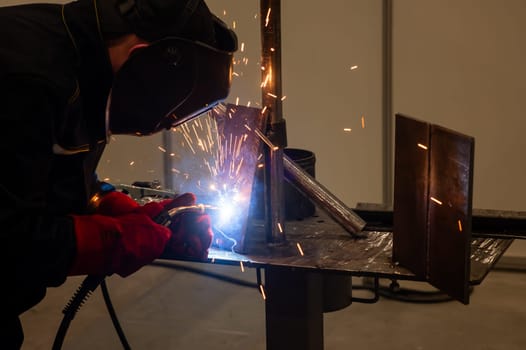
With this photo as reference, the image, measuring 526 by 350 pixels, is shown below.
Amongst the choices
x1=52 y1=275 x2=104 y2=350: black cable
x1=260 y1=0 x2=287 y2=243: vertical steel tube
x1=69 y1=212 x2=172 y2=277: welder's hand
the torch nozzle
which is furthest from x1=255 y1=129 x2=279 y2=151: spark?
x1=52 y1=275 x2=104 y2=350: black cable

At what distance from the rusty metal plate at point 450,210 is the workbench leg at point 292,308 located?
1.05 ft

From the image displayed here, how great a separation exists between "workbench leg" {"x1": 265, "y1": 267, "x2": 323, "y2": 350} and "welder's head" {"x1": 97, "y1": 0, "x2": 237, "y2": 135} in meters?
0.48

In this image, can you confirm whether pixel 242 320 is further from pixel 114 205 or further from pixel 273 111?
pixel 273 111

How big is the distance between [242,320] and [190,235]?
146 centimetres

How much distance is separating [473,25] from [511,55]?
214mm

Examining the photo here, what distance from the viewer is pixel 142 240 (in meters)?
1.71

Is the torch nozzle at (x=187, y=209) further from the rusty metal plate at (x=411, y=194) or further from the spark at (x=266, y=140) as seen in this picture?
the rusty metal plate at (x=411, y=194)

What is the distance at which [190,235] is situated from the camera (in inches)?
73.7

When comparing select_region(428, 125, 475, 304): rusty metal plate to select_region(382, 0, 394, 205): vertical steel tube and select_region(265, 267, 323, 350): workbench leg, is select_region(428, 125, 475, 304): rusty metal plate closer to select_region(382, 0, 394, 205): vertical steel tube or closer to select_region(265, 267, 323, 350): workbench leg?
select_region(265, 267, 323, 350): workbench leg

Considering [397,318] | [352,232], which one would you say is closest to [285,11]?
[397,318]

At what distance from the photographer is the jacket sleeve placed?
145 cm

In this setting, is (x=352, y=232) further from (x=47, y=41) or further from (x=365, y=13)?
(x=365, y=13)

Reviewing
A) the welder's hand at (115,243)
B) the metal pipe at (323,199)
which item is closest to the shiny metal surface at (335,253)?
the metal pipe at (323,199)

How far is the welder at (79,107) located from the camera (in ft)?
4.82
